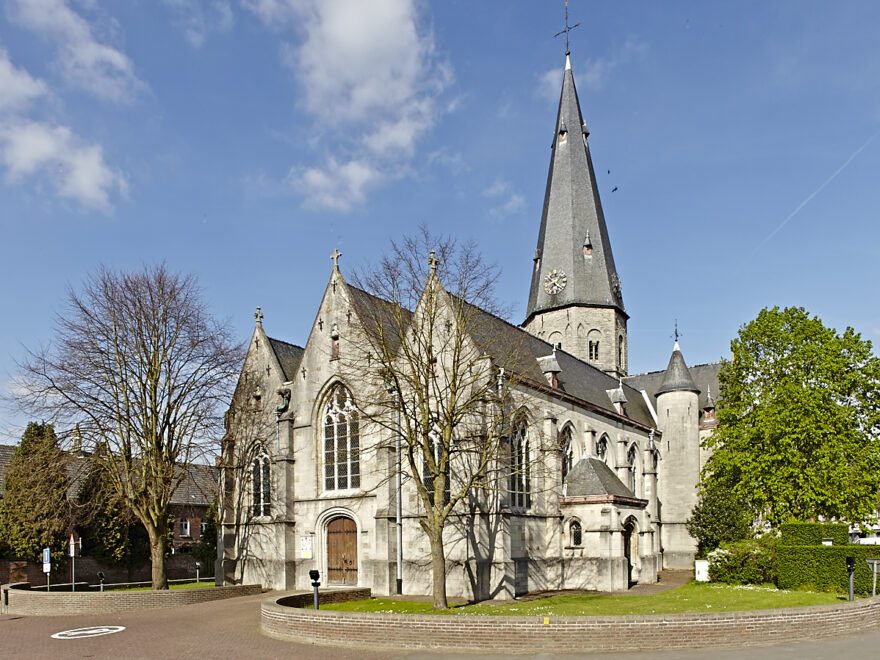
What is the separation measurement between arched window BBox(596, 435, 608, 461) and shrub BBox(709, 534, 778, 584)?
8439mm

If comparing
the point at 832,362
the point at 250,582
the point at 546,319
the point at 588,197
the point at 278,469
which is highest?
the point at 588,197

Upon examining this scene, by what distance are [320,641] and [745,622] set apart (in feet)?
30.5

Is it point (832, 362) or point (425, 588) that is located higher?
point (832, 362)

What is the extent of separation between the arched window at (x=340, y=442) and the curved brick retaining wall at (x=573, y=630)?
14.2 metres

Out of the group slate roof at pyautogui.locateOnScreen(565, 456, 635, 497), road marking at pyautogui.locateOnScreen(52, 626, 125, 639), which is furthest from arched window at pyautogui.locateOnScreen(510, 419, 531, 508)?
road marking at pyautogui.locateOnScreen(52, 626, 125, 639)

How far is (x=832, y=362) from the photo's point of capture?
33.0 m

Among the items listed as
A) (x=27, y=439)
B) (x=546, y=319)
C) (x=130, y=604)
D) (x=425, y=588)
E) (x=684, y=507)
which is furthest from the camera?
(x=546, y=319)

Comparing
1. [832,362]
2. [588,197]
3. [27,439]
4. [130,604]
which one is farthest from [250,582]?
[588,197]

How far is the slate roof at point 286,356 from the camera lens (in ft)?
115

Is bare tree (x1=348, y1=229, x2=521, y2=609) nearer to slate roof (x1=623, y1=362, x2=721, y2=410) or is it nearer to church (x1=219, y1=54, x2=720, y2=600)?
church (x1=219, y1=54, x2=720, y2=600)

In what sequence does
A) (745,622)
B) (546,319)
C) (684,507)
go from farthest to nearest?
(546,319) < (684,507) < (745,622)

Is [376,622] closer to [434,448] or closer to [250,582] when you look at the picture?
[434,448]

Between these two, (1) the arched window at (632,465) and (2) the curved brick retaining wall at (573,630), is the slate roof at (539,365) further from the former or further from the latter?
(2) the curved brick retaining wall at (573,630)

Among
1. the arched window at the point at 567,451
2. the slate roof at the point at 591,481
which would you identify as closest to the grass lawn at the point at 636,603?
the slate roof at the point at 591,481
